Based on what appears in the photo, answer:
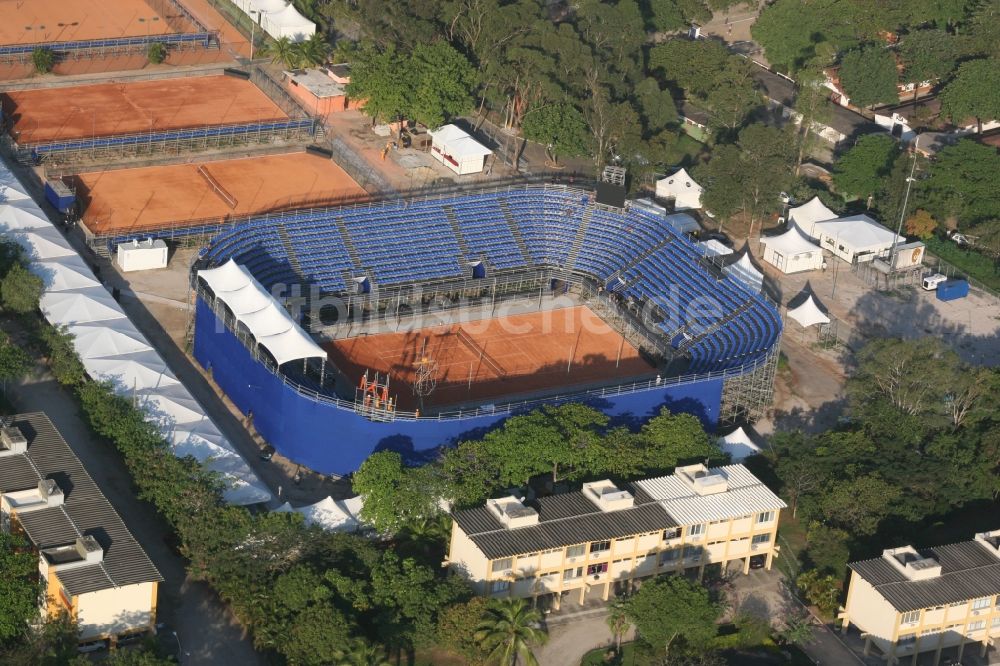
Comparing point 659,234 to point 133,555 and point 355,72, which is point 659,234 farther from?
point 133,555

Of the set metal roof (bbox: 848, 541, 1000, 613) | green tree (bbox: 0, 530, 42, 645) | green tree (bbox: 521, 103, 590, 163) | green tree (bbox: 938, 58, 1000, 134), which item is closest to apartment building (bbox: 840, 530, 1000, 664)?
metal roof (bbox: 848, 541, 1000, 613)

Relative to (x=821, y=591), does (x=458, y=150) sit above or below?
above

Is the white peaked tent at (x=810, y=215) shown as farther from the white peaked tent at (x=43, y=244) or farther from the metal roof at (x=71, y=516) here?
the metal roof at (x=71, y=516)

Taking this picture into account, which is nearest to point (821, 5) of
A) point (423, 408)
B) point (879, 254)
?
point (879, 254)

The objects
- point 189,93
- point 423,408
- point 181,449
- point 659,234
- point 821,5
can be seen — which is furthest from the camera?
point 821,5

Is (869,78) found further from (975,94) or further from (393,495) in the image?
(393,495)

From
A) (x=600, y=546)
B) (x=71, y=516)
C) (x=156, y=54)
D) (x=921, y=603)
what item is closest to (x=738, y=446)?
(x=600, y=546)
